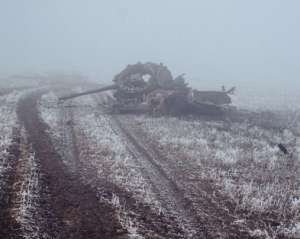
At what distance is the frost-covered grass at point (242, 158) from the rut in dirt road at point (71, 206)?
11.5ft

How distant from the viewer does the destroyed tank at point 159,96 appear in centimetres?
2422

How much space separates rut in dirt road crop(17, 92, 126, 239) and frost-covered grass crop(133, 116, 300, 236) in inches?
137

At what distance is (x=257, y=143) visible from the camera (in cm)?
1777

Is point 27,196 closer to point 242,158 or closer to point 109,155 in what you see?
point 109,155

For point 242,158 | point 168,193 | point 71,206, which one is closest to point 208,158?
point 242,158

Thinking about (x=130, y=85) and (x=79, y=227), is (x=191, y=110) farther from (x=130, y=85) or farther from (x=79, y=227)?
(x=79, y=227)

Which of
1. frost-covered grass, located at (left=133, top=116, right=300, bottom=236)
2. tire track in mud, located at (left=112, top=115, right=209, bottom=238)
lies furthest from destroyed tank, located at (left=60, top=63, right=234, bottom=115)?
tire track in mud, located at (left=112, top=115, right=209, bottom=238)

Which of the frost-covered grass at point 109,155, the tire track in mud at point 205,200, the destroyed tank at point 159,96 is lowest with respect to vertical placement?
the tire track in mud at point 205,200

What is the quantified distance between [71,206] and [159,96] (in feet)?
51.8

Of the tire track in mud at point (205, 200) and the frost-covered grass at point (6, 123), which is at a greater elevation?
the frost-covered grass at point (6, 123)

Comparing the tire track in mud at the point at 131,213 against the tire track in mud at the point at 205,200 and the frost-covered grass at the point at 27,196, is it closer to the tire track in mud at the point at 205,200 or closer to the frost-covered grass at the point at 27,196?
the tire track in mud at the point at 205,200

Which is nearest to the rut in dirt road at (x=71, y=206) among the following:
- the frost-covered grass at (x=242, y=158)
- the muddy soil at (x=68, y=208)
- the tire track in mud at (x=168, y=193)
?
the muddy soil at (x=68, y=208)

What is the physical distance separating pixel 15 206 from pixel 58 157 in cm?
462

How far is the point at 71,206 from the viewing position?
362 inches
